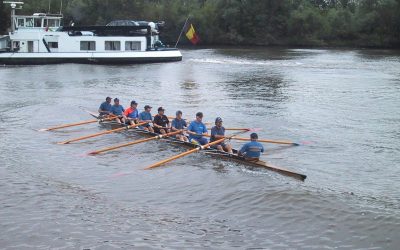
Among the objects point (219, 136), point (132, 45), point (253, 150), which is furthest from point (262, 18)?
point (253, 150)

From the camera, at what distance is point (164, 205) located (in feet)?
53.1

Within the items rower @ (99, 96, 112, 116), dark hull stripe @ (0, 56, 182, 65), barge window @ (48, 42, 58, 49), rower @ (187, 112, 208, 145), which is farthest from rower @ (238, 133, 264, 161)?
barge window @ (48, 42, 58, 49)

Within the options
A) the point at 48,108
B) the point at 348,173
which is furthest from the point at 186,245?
the point at 48,108

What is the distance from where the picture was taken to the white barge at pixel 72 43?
56.7 metres

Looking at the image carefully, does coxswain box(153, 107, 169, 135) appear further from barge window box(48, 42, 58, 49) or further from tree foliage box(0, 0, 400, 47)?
tree foliage box(0, 0, 400, 47)

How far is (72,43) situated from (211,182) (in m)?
43.1

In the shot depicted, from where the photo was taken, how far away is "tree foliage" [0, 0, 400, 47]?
87.1m

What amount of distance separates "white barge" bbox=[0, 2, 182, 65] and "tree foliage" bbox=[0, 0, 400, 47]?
117 feet

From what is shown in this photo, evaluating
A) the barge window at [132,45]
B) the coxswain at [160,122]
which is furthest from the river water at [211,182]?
the barge window at [132,45]

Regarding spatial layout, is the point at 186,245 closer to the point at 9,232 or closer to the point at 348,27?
the point at 9,232

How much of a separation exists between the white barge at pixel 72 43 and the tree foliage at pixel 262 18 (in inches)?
1400

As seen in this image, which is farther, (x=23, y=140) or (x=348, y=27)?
(x=348, y=27)

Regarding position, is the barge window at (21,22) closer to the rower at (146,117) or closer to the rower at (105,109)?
the rower at (105,109)

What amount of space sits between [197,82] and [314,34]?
173 ft
